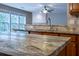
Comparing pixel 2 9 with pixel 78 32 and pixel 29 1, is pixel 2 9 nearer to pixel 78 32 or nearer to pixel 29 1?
pixel 29 1

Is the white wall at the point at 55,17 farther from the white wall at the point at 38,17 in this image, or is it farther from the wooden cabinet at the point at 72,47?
the wooden cabinet at the point at 72,47

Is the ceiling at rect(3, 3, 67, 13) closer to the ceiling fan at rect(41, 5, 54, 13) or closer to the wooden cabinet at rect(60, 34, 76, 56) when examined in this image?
the ceiling fan at rect(41, 5, 54, 13)

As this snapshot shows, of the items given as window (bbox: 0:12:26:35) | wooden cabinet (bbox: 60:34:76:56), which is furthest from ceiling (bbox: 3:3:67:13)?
wooden cabinet (bbox: 60:34:76:56)

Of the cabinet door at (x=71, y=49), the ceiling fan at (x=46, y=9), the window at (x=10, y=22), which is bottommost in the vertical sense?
the cabinet door at (x=71, y=49)

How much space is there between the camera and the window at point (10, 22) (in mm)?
1439

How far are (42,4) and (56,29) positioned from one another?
30 cm

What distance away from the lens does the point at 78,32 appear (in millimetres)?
1638

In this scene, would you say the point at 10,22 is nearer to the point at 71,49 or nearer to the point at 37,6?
the point at 37,6

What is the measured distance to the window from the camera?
1.44 m

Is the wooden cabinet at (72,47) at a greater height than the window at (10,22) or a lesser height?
lesser

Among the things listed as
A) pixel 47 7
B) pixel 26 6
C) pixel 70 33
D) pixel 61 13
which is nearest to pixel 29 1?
pixel 26 6

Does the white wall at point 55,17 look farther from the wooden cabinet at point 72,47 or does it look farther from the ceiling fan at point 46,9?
the wooden cabinet at point 72,47

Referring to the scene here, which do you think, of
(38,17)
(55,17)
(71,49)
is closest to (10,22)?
(38,17)

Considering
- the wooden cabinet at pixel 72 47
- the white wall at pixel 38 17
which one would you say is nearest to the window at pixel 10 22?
the white wall at pixel 38 17
